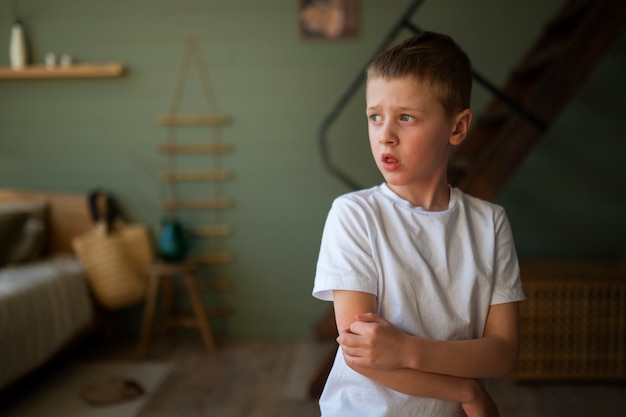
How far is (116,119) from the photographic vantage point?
12.4 feet

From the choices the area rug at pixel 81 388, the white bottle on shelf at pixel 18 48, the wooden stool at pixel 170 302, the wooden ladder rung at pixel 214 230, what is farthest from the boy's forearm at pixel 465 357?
the white bottle on shelf at pixel 18 48

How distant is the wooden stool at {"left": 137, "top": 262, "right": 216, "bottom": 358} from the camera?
345cm

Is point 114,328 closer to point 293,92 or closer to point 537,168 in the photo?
point 293,92

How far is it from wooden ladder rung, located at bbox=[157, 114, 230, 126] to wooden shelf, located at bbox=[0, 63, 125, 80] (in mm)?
399

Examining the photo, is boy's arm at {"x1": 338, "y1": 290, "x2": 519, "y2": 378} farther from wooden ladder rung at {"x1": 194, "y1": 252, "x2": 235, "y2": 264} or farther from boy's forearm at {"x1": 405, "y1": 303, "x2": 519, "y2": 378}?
wooden ladder rung at {"x1": 194, "y1": 252, "x2": 235, "y2": 264}

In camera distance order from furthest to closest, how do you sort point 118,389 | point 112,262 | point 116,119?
point 116,119
point 112,262
point 118,389

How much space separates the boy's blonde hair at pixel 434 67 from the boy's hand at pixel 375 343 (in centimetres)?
40

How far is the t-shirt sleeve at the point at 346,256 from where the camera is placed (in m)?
1.01

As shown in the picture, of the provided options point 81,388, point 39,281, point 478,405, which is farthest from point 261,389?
point 478,405

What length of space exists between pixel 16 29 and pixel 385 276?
11.6 feet

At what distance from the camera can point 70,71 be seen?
3658mm

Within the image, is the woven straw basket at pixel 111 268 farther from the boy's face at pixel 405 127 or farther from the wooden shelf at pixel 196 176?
the boy's face at pixel 405 127

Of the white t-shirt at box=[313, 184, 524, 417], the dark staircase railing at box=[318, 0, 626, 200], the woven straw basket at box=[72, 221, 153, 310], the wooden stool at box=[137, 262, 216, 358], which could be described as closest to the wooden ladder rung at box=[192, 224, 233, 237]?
the wooden stool at box=[137, 262, 216, 358]

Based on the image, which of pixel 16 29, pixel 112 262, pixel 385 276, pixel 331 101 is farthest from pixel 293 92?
pixel 385 276
